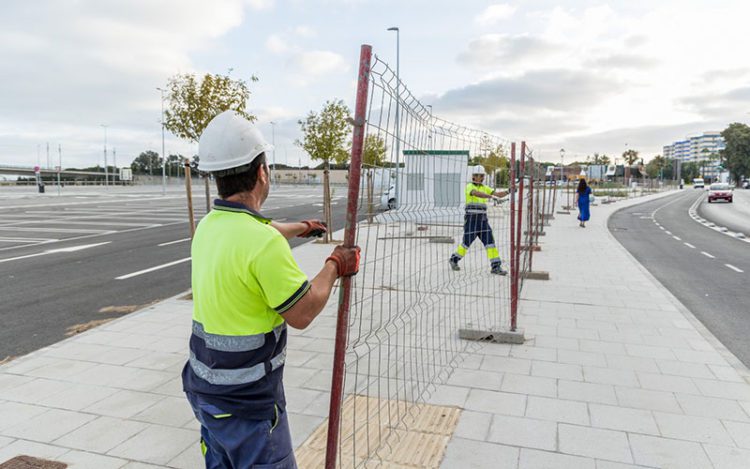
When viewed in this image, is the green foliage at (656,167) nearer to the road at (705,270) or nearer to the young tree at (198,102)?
the road at (705,270)

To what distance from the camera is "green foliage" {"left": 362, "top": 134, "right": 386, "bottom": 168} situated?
8.65ft

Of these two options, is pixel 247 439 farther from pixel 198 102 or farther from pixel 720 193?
pixel 720 193

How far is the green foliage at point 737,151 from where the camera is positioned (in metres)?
104

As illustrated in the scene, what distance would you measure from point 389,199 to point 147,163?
363ft

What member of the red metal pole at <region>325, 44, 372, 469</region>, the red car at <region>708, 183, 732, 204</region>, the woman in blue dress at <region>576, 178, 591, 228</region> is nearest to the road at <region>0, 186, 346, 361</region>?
the red metal pole at <region>325, 44, 372, 469</region>

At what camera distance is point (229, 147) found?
1832 millimetres

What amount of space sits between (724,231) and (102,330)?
20.2 meters

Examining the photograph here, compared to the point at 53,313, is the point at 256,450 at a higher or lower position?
higher

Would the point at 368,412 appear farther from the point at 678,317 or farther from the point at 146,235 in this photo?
the point at 146,235

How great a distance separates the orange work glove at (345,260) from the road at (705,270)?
4862 mm

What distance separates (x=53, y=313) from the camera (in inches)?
268

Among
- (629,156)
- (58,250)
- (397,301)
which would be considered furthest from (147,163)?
(397,301)

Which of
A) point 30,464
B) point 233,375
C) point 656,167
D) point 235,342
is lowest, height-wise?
point 30,464

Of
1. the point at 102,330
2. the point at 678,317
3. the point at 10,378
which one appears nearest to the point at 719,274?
the point at 678,317
